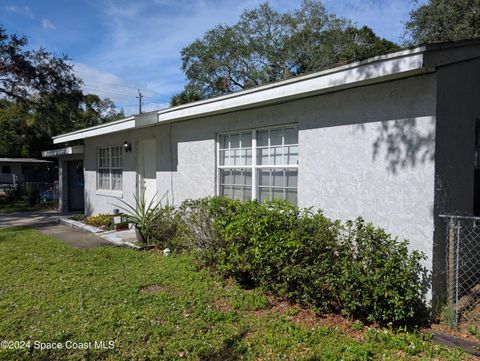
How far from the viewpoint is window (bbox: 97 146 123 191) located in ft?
38.8

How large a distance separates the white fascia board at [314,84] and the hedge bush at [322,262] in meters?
1.73

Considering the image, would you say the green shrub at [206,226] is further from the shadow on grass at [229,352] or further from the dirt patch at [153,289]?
the shadow on grass at [229,352]

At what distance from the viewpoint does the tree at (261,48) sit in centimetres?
2722

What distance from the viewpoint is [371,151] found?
4.86 m

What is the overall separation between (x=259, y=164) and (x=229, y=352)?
3.68m

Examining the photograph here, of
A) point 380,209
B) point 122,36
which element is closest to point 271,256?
point 380,209

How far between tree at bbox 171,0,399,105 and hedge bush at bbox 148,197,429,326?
2263 cm

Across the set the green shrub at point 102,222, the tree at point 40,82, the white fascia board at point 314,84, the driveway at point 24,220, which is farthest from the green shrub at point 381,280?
the tree at point 40,82

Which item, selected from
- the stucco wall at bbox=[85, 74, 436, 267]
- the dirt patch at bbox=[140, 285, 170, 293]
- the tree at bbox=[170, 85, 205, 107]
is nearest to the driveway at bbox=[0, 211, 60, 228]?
the dirt patch at bbox=[140, 285, 170, 293]

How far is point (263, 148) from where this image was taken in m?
6.61

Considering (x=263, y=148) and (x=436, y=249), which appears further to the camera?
(x=263, y=148)

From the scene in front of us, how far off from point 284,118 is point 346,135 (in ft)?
4.14

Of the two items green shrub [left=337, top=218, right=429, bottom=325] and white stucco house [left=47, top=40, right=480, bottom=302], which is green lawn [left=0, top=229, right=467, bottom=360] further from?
white stucco house [left=47, top=40, right=480, bottom=302]

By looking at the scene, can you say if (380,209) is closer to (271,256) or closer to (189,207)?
(271,256)
